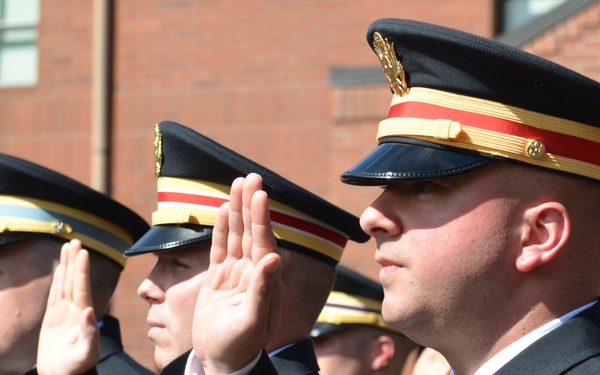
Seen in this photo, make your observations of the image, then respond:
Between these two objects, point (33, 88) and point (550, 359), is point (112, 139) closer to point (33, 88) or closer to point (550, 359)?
point (33, 88)

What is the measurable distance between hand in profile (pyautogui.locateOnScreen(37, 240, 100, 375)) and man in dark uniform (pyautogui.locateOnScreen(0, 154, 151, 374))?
1.27 ft

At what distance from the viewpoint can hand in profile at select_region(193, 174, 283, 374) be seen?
9.35ft

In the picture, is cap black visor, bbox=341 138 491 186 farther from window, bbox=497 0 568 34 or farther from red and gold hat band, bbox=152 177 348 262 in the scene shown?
window, bbox=497 0 568 34

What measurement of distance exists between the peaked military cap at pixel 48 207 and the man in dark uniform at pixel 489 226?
6.80 ft

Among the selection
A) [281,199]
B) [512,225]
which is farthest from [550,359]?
[281,199]

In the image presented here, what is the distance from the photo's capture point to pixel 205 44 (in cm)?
932

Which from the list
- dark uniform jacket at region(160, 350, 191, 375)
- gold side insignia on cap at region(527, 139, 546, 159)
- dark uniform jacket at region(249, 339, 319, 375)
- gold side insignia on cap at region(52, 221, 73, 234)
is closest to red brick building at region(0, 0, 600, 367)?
gold side insignia on cap at region(52, 221, 73, 234)

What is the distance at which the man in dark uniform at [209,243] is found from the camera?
401cm

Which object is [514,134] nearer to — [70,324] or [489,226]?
[489,226]

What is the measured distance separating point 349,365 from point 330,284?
1.33m

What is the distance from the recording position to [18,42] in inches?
401

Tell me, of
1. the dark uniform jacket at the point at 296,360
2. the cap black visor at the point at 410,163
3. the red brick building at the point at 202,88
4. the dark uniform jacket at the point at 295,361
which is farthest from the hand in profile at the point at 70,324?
the red brick building at the point at 202,88

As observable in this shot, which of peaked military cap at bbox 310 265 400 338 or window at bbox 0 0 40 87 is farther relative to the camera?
window at bbox 0 0 40 87

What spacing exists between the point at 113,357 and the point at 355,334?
3.68 feet
